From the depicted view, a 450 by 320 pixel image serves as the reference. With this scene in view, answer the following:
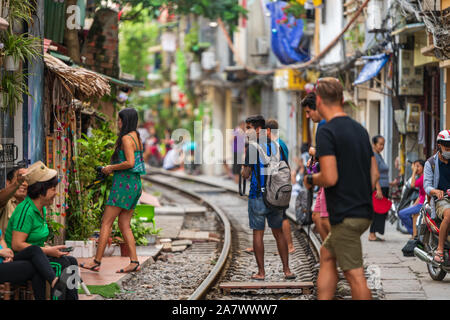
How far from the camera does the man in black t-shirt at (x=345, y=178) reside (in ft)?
22.8

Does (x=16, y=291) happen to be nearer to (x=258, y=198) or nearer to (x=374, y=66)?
(x=258, y=198)

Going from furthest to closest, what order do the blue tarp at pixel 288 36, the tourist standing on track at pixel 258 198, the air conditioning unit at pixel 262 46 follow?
the air conditioning unit at pixel 262 46 < the blue tarp at pixel 288 36 < the tourist standing on track at pixel 258 198

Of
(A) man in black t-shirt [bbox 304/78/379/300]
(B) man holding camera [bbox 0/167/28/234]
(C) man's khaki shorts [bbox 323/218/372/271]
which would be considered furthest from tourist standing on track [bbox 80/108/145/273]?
(C) man's khaki shorts [bbox 323/218/372/271]

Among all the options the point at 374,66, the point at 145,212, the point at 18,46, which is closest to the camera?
the point at 18,46

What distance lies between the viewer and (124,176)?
34.9 feet

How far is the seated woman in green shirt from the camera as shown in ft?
24.6

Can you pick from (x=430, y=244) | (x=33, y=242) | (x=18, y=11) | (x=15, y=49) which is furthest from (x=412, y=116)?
(x=33, y=242)

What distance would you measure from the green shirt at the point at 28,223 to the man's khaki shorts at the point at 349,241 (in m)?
2.57

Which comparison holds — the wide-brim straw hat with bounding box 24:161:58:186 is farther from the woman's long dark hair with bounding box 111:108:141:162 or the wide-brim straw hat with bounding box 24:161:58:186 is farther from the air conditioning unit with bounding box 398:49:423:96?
the air conditioning unit with bounding box 398:49:423:96

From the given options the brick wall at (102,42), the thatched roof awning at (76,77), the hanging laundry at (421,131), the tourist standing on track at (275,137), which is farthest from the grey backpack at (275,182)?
the hanging laundry at (421,131)

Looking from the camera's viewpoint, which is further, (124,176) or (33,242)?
(124,176)

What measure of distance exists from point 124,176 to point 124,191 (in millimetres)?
189

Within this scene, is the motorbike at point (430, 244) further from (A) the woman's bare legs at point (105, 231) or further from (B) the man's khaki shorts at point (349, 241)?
(A) the woman's bare legs at point (105, 231)

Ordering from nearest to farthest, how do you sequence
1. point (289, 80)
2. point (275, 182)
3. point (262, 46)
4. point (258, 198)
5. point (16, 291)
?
1. point (16, 291)
2. point (275, 182)
3. point (258, 198)
4. point (289, 80)
5. point (262, 46)
